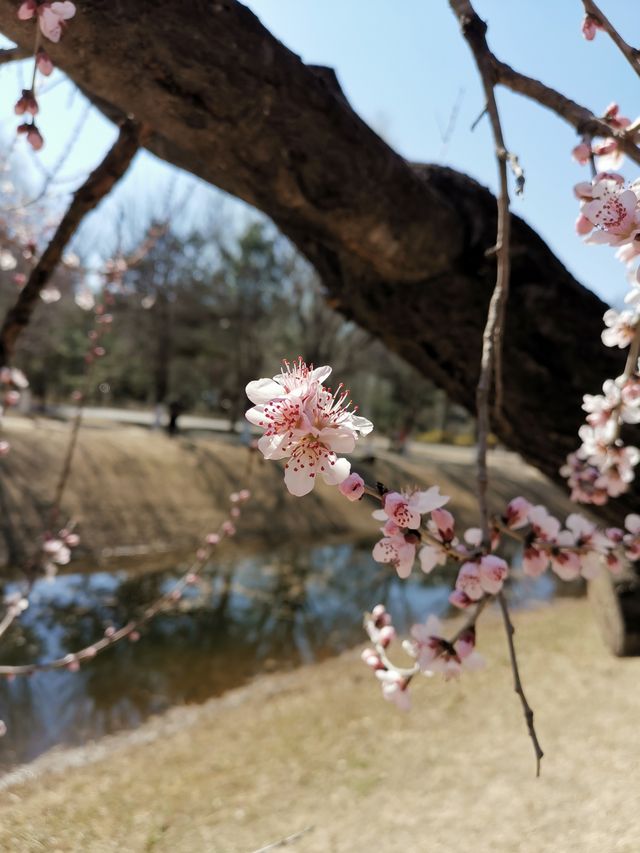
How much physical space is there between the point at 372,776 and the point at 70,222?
2.87 meters

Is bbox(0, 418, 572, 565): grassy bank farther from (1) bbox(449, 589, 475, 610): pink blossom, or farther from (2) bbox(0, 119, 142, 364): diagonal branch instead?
(1) bbox(449, 589, 475, 610): pink blossom

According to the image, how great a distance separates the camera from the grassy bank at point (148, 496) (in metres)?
8.78

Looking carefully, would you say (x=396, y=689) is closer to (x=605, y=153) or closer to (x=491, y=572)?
(x=491, y=572)

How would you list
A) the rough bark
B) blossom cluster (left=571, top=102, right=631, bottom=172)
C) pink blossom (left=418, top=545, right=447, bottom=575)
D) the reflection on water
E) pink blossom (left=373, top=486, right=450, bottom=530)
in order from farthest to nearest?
the reflection on water, the rough bark, blossom cluster (left=571, top=102, right=631, bottom=172), pink blossom (left=418, top=545, right=447, bottom=575), pink blossom (left=373, top=486, right=450, bottom=530)

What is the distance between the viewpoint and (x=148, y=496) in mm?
10086

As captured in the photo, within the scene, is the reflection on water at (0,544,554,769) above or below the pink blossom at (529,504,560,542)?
below

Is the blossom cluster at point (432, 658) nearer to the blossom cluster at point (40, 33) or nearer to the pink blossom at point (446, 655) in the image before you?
the pink blossom at point (446, 655)

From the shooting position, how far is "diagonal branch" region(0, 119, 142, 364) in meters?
1.72

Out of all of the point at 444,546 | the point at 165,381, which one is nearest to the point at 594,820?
the point at 444,546

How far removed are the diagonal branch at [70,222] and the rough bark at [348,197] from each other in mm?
105

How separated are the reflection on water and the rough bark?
1415mm

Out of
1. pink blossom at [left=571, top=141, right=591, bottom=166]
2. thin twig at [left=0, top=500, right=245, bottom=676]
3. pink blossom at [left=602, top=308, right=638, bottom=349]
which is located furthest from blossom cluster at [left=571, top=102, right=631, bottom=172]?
thin twig at [left=0, top=500, right=245, bottom=676]

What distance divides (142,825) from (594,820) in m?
1.81

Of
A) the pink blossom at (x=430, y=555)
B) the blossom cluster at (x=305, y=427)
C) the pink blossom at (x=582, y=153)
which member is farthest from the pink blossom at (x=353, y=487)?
the pink blossom at (x=582, y=153)
